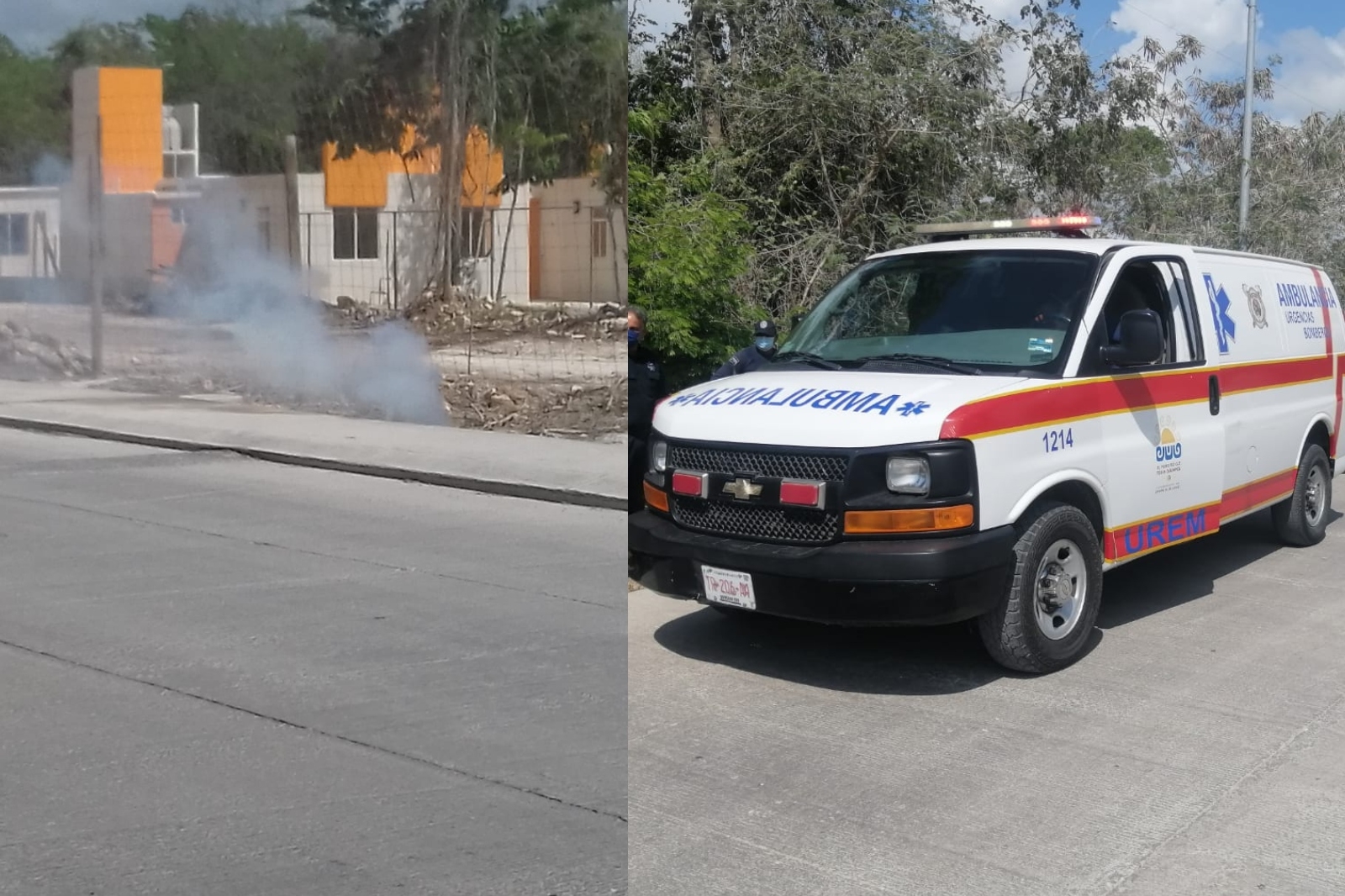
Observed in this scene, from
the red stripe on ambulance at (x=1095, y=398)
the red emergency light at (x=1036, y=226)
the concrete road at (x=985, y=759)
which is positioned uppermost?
the red emergency light at (x=1036, y=226)

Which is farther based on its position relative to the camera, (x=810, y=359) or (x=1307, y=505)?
(x=1307, y=505)

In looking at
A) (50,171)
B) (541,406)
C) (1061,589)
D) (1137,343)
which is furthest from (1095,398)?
(50,171)

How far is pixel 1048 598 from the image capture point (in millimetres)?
6129

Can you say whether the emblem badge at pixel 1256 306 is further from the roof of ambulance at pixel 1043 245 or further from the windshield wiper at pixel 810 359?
the windshield wiper at pixel 810 359

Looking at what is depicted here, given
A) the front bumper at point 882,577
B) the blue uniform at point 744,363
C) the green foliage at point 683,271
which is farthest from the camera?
the green foliage at point 683,271

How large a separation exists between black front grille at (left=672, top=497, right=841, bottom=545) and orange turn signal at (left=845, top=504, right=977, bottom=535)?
3.7 inches

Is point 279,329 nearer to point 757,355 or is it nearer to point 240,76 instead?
point 240,76

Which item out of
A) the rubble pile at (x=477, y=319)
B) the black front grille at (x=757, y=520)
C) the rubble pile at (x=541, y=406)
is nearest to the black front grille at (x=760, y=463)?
the black front grille at (x=757, y=520)

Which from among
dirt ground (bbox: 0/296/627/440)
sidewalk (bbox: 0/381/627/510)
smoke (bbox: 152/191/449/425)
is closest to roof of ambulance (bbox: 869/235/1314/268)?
sidewalk (bbox: 0/381/627/510)

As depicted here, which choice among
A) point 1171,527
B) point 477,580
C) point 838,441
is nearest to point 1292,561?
point 1171,527

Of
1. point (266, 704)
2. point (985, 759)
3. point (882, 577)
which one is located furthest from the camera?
point (882, 577)

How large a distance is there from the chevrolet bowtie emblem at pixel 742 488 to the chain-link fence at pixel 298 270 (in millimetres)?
3868

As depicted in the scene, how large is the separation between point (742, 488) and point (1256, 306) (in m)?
4.15

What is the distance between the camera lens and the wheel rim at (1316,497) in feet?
30.4
